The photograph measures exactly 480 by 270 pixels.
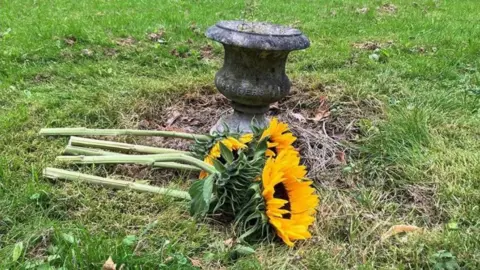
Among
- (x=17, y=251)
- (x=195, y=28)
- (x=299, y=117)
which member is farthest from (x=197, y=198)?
(x=195, y=28)

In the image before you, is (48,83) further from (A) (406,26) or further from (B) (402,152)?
(A) (406,26)

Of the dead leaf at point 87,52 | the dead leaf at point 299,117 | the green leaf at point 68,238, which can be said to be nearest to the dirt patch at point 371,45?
the dead leaf at point 299,117

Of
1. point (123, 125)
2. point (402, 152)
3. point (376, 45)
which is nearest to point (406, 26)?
point (376, 45)

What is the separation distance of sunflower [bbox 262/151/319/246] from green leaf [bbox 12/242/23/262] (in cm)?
101

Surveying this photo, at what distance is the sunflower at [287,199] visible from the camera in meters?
2.20

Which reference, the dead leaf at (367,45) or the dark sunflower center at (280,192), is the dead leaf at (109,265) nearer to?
the dark sunflower center at (280,192)

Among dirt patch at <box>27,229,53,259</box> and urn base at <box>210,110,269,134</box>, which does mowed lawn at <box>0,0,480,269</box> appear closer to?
dirt patch at <box>27,229,53,259</box>

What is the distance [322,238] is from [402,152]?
87 cm

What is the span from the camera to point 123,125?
334 cm

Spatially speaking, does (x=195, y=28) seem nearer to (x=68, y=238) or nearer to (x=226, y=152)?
(x=226, y=152)

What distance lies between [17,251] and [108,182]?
636mm

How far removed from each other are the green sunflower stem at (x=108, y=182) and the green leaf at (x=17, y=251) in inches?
23.1

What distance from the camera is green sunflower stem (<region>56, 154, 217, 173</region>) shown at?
2473 mm

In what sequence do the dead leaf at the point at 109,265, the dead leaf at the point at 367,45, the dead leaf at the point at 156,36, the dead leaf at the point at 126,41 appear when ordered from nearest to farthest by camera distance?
the dead leaf at the point at 109,265, the dead leaf at the point at 126,41, the dead leaf at the point at 367,45, the dead leaf at the point at 156,36
